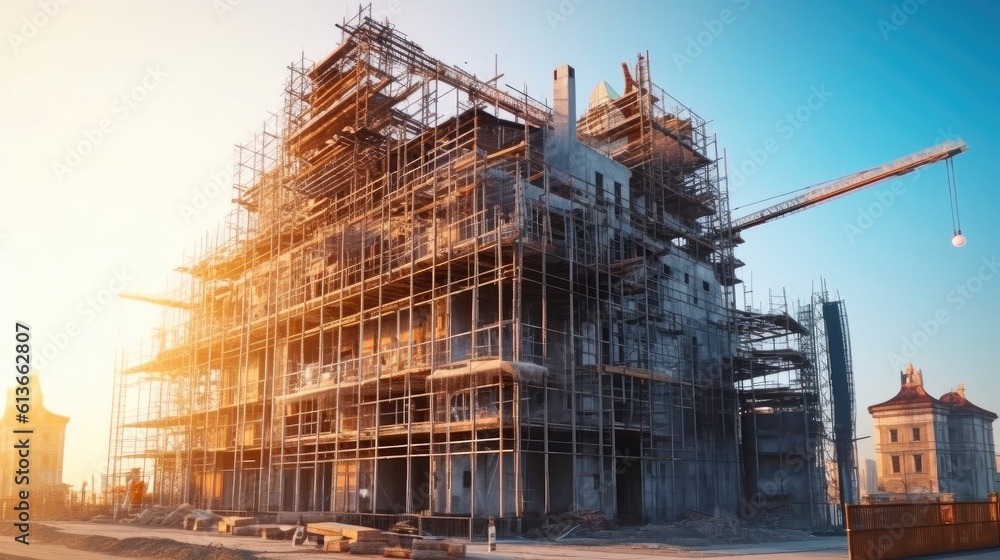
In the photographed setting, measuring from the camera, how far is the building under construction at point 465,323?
3092cm

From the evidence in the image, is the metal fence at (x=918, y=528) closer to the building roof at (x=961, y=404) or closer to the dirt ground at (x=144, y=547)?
the dirt ground at (x=144, y=547)

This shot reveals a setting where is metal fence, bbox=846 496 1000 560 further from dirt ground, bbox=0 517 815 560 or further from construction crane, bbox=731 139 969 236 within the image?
construction crane, bbox=731 139 969 236

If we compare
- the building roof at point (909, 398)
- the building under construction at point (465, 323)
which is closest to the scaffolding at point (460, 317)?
the building under construction at point (465, 323)

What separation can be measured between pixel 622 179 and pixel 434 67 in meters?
10.1

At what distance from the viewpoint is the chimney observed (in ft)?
116

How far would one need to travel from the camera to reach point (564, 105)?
117ft

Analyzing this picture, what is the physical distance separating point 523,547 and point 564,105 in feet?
64.3

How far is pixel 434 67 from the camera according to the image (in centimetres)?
3781

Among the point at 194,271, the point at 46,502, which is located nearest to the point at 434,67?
the point at 194,271

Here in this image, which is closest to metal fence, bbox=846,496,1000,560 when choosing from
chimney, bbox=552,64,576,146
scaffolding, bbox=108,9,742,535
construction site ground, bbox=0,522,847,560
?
construction site ground, bbox=0,522,847,560

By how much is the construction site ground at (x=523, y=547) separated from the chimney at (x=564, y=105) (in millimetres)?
16311

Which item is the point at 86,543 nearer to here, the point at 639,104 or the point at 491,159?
the point at 491,159

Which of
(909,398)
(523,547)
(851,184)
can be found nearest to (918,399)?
(909,398)

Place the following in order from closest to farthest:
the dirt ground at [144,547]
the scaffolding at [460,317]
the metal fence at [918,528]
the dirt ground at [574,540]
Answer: the metal fence at [918,528] → the dirt ground at [144,547] → the dirt ground at [574,540] → the scaffolding at [460,317]
